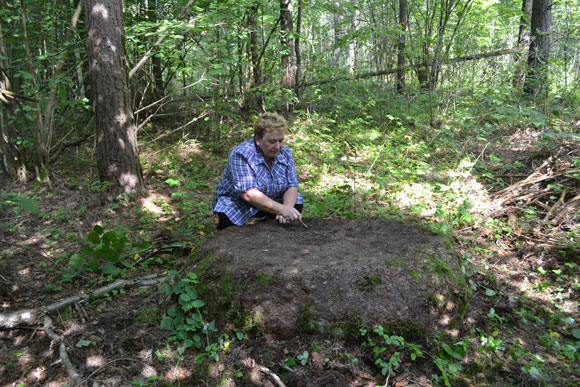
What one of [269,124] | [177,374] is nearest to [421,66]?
[269,124]

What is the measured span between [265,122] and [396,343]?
2.22 m

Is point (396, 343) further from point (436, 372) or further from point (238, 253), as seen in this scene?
point (238, 253)

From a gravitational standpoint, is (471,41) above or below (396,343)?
above

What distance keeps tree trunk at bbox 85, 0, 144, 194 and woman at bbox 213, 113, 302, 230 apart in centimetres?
232

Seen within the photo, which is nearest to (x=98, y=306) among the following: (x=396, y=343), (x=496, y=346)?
(x=396, y=343)

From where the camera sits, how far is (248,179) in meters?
3.51

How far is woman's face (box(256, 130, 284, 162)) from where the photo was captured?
11.5 feet

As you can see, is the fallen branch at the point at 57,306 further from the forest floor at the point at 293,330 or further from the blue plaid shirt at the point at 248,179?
the blue plaid shirt at the point at 248,179

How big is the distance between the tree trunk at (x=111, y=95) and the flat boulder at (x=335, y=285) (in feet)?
10.2

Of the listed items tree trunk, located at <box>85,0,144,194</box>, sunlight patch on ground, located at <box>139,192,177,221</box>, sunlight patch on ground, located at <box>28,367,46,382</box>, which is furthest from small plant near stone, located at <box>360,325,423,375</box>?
tree trunk, located at <box>85,0,144,194</box>

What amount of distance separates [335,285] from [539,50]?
8351 millimetres

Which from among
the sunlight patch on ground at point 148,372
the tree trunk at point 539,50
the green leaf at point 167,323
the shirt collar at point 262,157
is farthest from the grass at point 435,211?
the tree trunk at point 539,50

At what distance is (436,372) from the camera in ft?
7.53

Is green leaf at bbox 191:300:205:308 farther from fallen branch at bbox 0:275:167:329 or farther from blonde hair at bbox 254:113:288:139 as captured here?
blonde hair at bbox 254:113:288:139
